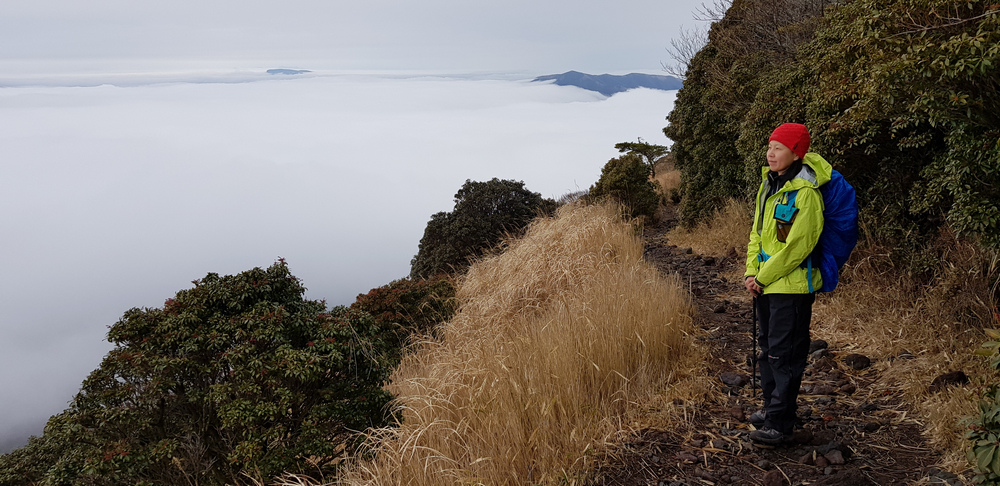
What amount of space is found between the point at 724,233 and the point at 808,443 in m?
6.88

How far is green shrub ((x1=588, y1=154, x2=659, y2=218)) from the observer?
14570 millimetres

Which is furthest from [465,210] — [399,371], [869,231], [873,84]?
[873,84]

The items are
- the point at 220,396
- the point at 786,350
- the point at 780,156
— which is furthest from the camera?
the point at 220,396

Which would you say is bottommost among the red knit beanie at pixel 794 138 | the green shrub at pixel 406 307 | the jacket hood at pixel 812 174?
the green shrub at pixel 406 307

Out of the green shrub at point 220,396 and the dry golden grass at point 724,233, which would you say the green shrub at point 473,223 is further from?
the green shrub at point 220,396

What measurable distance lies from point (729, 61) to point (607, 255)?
5.98 m

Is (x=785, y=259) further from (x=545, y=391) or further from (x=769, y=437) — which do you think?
(x=545, y=391)

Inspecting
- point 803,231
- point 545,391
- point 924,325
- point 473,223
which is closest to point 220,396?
point 545,391

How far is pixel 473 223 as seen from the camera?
13.8m

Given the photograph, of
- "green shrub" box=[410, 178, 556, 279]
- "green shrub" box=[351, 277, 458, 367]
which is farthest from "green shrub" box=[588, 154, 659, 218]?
"green shrub" box=[351, 277, 458, 367]

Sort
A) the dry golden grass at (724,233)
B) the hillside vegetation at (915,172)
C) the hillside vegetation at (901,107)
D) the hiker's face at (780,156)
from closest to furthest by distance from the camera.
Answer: the hiker's face at (780,156), the hillside vegetation at (915,172), the hillside vegetation at (901,107), the dry golden grass at (724,233)

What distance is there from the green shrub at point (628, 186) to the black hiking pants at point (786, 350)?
10.8 metres

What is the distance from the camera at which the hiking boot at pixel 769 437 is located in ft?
11.8

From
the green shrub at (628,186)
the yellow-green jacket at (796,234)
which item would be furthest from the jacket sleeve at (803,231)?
the green shrub at (628,186)
